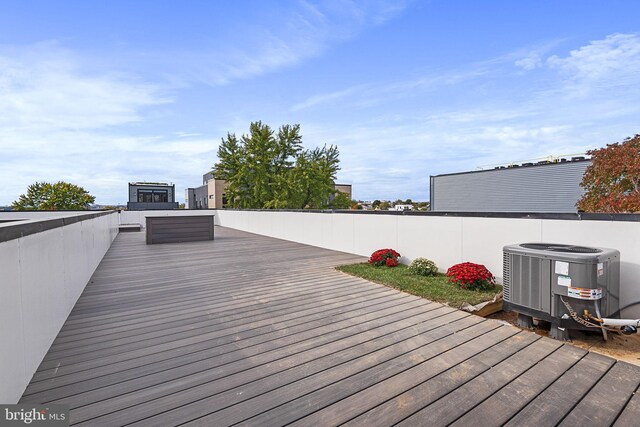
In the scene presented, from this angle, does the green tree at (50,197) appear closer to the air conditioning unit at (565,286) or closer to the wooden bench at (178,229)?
the wooden bench at (178,229)

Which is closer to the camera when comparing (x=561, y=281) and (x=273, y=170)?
(x=561, y=281)

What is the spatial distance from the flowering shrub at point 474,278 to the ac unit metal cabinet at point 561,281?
977mm

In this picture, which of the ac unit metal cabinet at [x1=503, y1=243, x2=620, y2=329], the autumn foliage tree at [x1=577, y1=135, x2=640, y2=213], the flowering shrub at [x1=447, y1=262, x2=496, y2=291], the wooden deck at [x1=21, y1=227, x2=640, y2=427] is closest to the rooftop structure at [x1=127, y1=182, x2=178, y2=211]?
the wooden deck at [x1=21, y1=227, x2=640, y2=427]

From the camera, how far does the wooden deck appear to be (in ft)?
5.44

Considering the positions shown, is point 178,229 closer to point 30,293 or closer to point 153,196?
point 30,293

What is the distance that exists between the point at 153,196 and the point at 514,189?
88.1ft

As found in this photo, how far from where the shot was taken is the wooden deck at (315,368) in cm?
166

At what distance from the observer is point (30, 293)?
199 cm

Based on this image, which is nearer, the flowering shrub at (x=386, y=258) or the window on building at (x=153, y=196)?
the flowering shrub at (x=386, y=258)

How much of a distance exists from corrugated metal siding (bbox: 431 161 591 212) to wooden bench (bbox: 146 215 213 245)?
55.6ft

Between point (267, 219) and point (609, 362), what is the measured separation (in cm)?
1134

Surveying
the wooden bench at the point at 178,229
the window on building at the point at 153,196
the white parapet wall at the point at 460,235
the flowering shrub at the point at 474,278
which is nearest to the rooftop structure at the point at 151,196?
the window on building at the point at 153,196

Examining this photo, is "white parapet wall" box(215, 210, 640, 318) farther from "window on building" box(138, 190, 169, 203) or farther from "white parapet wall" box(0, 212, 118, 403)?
"window on building" box(138, 190, 169, 203)

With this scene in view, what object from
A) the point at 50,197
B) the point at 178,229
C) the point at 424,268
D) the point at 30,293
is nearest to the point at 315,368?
the point at 30,293
